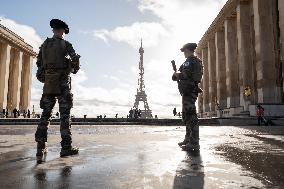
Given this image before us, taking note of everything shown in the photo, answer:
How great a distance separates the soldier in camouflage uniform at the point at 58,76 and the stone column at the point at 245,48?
30374 mm

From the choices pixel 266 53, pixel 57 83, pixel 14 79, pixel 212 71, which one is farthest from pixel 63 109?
pixel 14 79

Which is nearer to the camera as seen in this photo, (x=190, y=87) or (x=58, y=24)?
(x=58, y=24)

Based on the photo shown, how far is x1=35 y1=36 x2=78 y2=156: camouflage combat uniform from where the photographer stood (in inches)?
171

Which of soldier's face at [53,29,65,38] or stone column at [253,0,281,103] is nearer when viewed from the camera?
soldier's face at [53,29,65,38]

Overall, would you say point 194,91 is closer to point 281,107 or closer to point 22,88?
point 281,107

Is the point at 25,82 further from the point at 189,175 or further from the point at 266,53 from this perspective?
the point at 189,175

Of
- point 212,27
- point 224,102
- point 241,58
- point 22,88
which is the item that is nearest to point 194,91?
point 241,58

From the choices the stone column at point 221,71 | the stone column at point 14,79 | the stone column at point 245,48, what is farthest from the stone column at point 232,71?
the stone column at point 14,79

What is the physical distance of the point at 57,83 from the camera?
14.3ft

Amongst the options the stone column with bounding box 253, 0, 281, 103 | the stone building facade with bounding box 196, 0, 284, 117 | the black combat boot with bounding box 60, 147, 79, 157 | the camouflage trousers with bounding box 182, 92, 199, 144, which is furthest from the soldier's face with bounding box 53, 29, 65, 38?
the stone column with bounding box 253, 0, 281, 103

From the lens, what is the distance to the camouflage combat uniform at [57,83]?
14.3ft

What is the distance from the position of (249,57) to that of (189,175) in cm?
3314

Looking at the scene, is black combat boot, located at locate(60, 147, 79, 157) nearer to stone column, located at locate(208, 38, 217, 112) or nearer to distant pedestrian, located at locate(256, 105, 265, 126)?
distant pedestrian, located at locate(256, 105, 265, 126)

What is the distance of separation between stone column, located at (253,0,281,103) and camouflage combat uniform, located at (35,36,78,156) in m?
26.7
